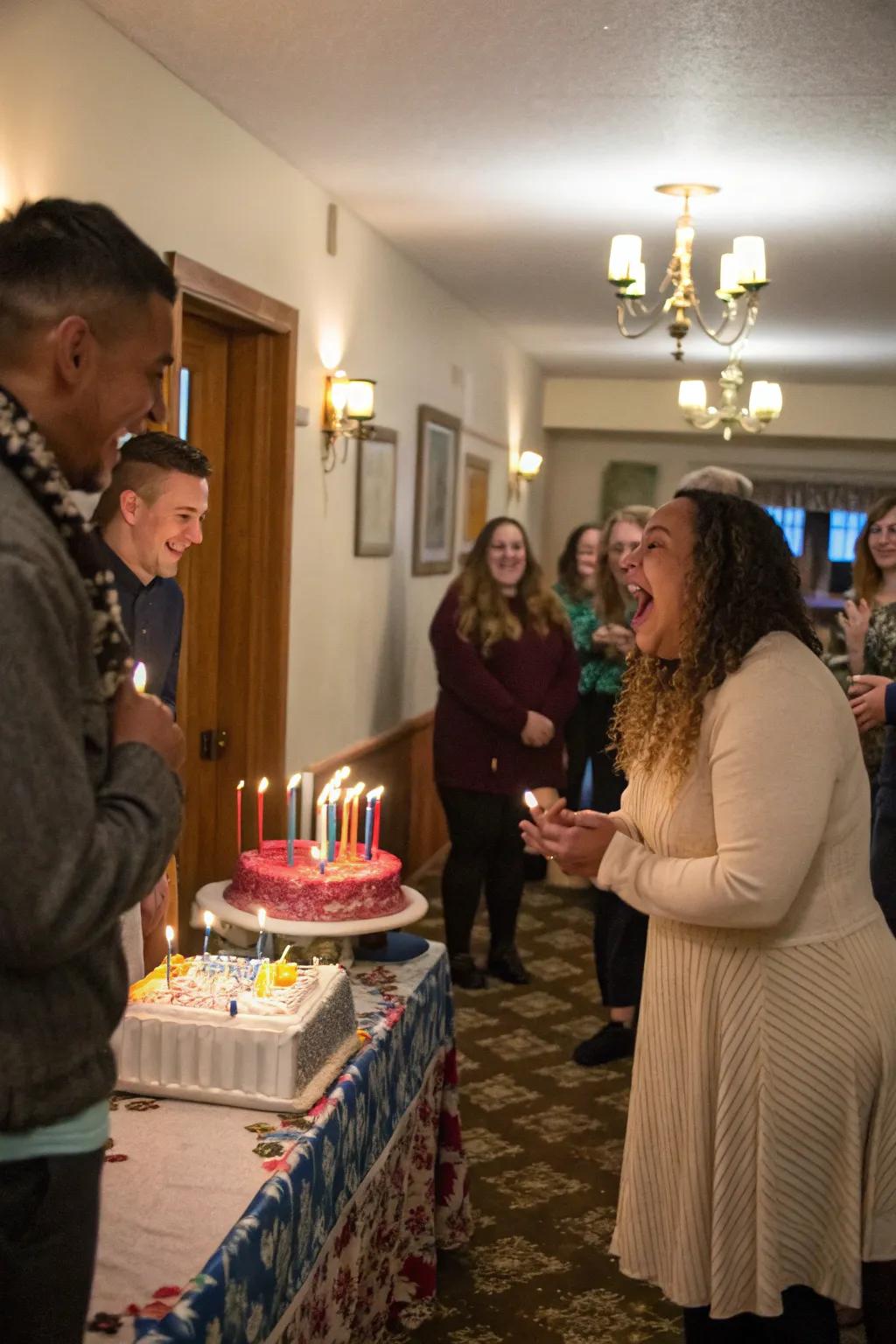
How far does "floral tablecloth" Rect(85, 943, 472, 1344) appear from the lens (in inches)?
57.7

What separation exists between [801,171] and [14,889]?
376 centimetres

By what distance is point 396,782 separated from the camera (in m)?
5.81

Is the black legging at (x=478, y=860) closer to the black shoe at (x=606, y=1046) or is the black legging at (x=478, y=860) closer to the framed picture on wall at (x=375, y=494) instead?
the black shoe at (x=606, y=1046)

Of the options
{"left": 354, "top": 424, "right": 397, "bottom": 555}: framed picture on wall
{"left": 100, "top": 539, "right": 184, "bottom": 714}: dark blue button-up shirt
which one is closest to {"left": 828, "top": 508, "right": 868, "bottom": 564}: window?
{"left": 354, "top": 424, "right": 397, "bottom": 555}: framed picture on wall

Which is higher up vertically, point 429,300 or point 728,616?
point 429,300

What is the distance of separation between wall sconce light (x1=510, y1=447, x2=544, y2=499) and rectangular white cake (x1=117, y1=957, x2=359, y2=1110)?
693 centimetres

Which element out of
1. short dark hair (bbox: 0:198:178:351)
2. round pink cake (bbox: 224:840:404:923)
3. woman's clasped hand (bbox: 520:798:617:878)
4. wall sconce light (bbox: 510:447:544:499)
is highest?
wall sconce light (bbox: 510:447:544:499)

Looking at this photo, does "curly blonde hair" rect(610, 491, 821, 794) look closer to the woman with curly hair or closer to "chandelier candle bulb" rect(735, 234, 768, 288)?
the woman with curly hair

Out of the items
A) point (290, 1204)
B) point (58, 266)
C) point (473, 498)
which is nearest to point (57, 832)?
point (58, 266)

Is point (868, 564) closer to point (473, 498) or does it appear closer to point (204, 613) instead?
point (204, 613)

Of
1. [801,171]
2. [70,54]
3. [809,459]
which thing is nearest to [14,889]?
[70,54]

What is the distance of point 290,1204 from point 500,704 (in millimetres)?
3001

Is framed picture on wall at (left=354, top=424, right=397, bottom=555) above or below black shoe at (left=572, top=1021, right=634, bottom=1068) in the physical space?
above

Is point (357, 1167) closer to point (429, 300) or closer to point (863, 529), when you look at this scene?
point (863, 529)
